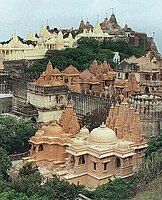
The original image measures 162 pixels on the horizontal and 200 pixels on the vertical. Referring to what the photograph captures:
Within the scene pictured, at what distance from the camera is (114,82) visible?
137 feet

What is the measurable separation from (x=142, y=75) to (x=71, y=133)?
13138mm

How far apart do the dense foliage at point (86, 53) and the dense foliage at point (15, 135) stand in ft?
52.5

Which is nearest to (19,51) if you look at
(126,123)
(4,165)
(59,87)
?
(59,87)

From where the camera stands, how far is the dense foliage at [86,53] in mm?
53469

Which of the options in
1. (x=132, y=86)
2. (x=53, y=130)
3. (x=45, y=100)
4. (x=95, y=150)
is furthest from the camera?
(x=45, y=100)

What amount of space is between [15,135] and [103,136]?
7.79 m

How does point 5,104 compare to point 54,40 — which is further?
point 54,40

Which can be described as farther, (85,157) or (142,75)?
(142,75)

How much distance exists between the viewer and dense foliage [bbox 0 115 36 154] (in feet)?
108

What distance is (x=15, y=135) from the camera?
33281 mm

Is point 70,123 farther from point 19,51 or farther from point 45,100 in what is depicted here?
point 19,51

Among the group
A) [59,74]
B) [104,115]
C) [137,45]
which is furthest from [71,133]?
[137,45]

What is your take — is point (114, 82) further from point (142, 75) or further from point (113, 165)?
point (113, 165)

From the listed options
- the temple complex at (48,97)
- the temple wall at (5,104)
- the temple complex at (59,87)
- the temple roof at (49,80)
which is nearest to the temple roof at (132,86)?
the temple complex at (59,87)
